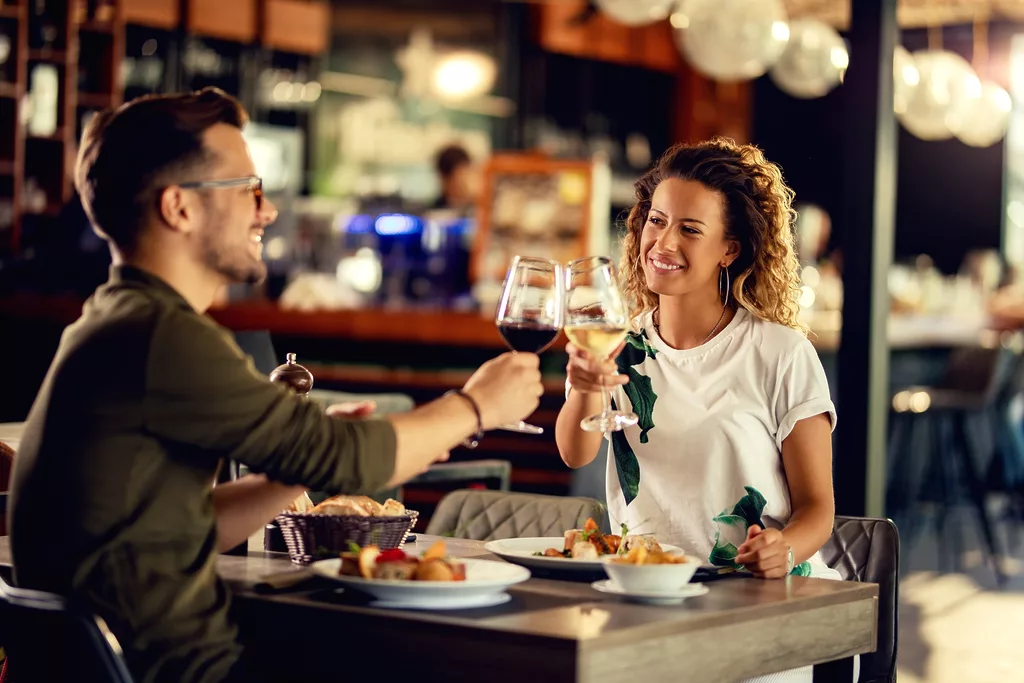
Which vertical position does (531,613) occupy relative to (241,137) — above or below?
below

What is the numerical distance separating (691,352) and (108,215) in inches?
42.2

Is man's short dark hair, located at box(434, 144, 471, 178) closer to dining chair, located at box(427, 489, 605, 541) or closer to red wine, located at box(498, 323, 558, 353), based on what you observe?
dining chair, located at box(427, 489, 605, 541)

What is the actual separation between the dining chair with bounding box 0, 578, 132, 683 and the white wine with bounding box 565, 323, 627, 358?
28.9 inches

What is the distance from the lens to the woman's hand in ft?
6.28

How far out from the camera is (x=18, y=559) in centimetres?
165

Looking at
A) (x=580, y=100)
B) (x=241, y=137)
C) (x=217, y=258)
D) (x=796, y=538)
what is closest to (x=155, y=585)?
(x=217, y=258)

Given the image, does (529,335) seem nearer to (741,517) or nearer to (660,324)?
(741,517)

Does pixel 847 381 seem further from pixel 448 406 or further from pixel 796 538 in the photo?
pixel 448 406

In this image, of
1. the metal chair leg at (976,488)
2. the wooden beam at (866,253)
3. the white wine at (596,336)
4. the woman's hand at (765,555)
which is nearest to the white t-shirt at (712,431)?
the woman's hand at (765,555)

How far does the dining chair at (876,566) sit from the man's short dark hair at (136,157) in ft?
4.46

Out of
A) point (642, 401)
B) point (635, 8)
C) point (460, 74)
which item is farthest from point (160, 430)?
point (460, 74)

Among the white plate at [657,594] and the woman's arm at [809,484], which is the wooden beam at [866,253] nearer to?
the woman's arm at [809,484]

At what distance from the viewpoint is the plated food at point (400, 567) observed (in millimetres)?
1654

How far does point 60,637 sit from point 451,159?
22.9 ft
